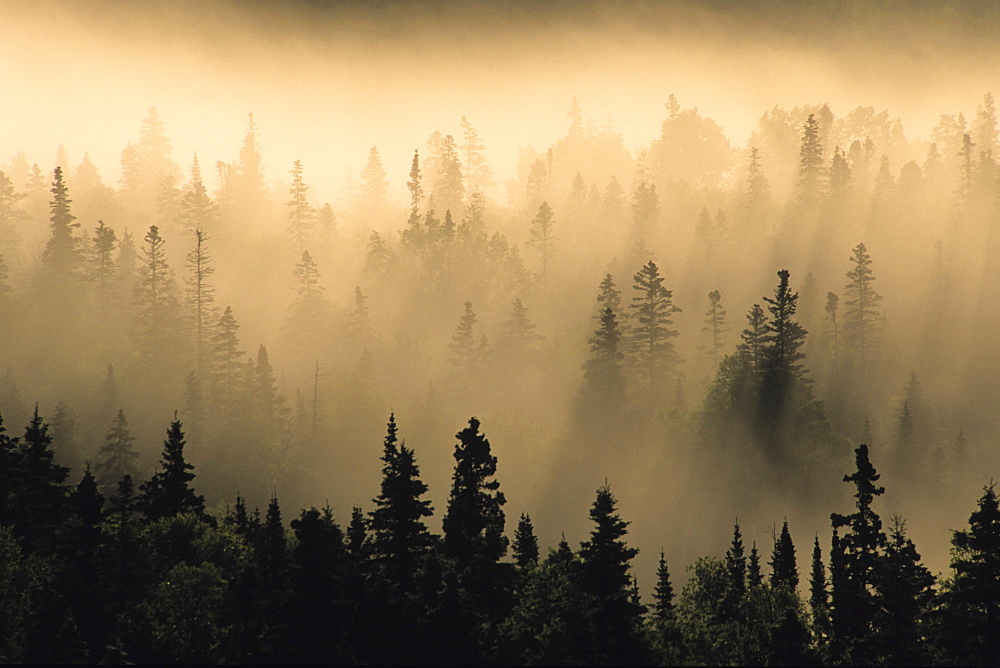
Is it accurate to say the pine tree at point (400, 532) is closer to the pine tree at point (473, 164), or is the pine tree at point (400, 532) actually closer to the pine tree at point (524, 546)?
the pine tree at point (524, 546)

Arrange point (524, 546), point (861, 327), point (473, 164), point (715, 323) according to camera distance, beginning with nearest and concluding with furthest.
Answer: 1. point (524, 546)
2. point (715, 323)
3. point (861, 327)
4. point (473, 164)

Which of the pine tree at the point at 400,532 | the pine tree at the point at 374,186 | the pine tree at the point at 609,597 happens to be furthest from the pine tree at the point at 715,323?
the pine tree at the point at 609,597

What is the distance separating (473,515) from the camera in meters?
51.2

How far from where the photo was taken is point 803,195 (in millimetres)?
174500

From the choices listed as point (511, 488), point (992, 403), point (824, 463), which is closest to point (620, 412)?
point (511, 488)

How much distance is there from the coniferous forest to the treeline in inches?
6.0

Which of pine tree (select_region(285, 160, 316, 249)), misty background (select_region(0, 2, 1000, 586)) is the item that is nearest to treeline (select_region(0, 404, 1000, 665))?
misty background (select_region(0, 2, 1000, 586))

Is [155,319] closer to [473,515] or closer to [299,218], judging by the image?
[299,218]

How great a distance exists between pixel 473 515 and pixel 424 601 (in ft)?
28.4

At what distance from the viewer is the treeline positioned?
4122 cm

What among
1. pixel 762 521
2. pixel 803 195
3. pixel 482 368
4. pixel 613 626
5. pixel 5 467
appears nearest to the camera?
pixel 613 626

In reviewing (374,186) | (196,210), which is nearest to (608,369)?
(196,210)

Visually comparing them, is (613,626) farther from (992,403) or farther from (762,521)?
(992,403)

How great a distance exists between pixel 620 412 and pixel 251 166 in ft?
311
